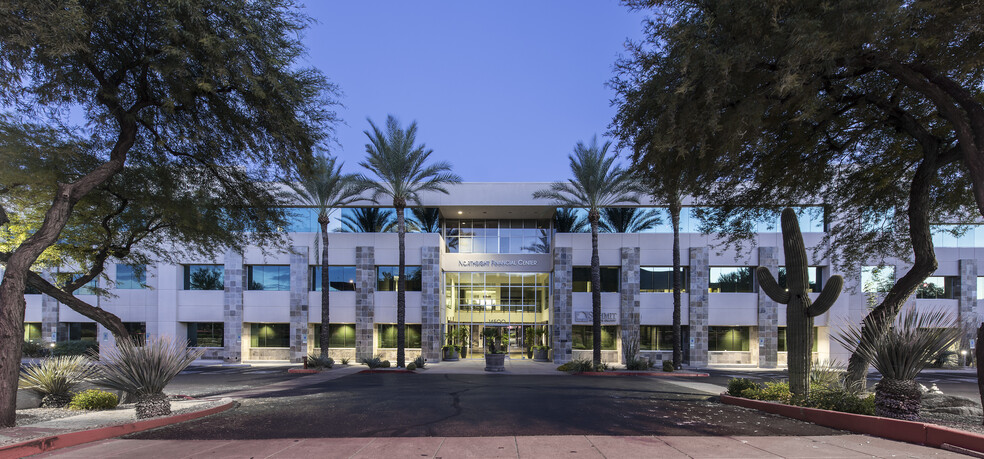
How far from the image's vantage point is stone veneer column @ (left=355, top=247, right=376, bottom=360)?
3350 centimetres

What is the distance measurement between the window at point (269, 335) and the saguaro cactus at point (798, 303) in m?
29.9

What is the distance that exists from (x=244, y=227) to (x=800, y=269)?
53.1 feet

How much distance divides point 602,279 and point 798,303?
21698 millimetres

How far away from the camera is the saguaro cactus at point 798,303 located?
11844 millimetres

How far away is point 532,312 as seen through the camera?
3650 cm

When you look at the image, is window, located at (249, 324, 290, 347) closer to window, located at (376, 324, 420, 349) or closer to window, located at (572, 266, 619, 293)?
window, located at (376, 324, 420, 349)

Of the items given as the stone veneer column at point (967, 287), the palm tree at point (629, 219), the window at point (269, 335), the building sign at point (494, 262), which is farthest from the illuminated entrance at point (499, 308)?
the stone veneer column at point (967, 287)

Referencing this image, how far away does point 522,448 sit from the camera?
836cm

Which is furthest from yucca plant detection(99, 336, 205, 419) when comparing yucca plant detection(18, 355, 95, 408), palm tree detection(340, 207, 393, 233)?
palm tree detection(340, 207, 393, 233)

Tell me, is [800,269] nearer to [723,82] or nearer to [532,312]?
[723,82]

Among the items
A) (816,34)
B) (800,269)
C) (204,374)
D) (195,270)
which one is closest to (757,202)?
(800,269)

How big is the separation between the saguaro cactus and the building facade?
798 inches

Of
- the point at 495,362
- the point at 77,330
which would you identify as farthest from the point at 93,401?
the point at 77,330

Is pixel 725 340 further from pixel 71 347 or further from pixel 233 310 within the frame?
pixel 71 347
